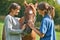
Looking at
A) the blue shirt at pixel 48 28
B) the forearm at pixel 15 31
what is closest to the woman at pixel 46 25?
the blue shirt at pixel 48 28

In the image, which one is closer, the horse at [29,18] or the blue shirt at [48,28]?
the blue shirt at [48,28]

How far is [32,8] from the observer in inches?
172

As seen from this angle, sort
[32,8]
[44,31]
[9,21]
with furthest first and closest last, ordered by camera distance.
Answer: [32,8]
[9,21]
[44,31]

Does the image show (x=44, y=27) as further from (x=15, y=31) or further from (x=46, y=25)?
(x=15, y=31)

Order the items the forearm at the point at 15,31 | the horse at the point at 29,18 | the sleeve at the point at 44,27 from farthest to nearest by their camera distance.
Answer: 1. the horse at the point at 29,18
2. the forearm at the point at 15,31
3. the sleeve at the point at 44,27

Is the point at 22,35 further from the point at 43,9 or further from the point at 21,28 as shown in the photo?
the point at 43,9

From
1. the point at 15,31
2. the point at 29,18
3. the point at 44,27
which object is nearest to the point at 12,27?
the point at 15,31

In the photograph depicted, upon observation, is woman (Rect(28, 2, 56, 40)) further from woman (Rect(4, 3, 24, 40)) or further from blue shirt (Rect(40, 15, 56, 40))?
woman (Rect(4, 3, 24, 40))

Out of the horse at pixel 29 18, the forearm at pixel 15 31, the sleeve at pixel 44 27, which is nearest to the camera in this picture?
the sleeve at pixel 44 27

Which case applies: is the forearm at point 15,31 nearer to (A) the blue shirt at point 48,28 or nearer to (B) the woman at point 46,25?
(B) the woman at point 46,25

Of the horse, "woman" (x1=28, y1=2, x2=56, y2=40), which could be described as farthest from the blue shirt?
the horse

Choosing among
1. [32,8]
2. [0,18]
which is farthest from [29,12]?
[0,18]

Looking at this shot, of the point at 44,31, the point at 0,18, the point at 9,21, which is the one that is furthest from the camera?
the point at 0,18

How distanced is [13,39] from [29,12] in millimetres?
570
